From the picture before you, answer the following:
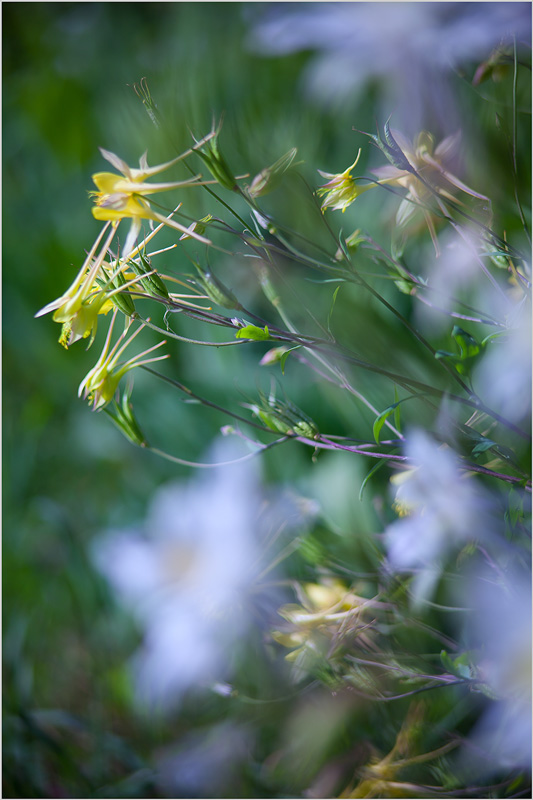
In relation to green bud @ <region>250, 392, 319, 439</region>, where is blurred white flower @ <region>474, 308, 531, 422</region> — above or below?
below

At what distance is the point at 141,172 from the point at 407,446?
86 mm

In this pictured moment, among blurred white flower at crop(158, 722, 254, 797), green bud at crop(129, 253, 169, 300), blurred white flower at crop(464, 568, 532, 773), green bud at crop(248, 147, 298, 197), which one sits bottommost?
blurred white flower at crop(158, 722, 254, 797)

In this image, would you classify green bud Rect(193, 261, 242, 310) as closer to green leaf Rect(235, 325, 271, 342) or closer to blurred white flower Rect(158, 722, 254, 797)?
green leaf Rect(235, 325, 271, 342)

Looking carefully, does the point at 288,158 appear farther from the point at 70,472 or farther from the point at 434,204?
the point at 70,472

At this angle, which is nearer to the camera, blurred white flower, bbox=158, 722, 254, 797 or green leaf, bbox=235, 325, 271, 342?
green leaf, bbox=235, 325, 271, 342

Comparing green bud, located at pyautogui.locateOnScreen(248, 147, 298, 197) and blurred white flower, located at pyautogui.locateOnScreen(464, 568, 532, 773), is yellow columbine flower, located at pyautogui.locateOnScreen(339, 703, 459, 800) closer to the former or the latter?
blurred white flower, located at pyautogui.locateOnScreen(464, 568, 532, 773)

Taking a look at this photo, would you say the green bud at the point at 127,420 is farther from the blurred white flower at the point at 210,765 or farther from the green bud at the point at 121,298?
the blurred white flower at the point at 210,765

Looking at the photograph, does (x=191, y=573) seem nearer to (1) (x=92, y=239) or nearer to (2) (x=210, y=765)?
(2) (x=210, y=765)

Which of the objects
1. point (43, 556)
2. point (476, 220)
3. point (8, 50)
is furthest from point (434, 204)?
point (8, 50)

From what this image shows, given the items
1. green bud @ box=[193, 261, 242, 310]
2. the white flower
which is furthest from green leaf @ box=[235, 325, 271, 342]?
the white flower

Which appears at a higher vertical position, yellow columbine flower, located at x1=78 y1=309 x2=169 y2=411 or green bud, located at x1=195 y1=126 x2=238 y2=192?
green bud, located at x1=195 y1=126 x2=238 y2=192

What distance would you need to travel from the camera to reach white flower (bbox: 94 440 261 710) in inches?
8.6

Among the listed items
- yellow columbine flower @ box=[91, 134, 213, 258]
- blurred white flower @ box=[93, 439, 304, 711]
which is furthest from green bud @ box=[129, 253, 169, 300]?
blurred white flower @ box=[93, 439, 304, 711]

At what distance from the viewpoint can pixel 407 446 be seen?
0.46 ft
